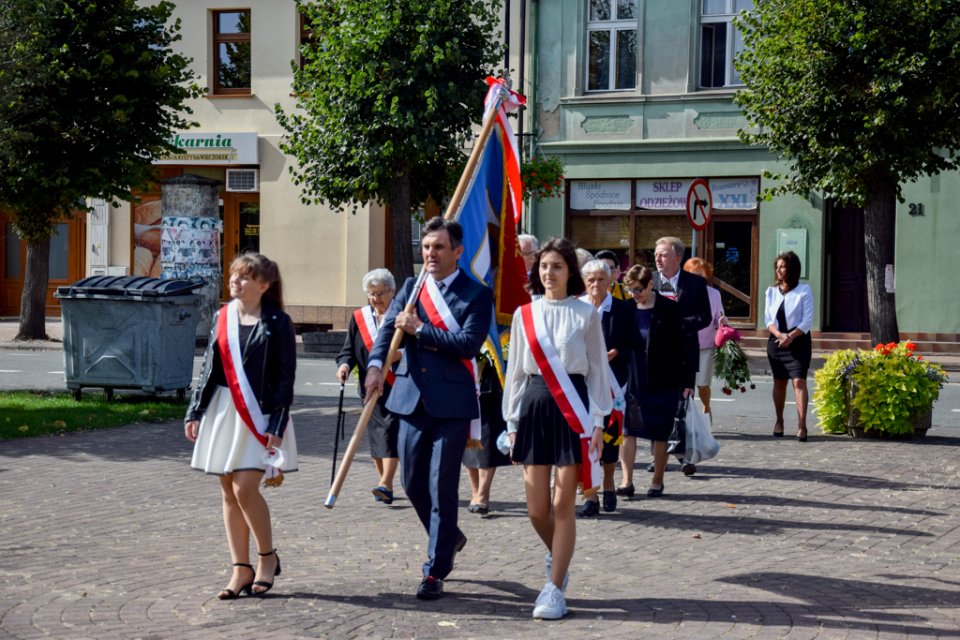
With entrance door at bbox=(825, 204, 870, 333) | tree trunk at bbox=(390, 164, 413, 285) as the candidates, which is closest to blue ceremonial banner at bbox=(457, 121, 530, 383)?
tree trunk at bbox=(390, 164, 413, 285)

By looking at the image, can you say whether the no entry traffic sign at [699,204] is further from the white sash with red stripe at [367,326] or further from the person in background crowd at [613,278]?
the white sash with red stripe at [367,326]

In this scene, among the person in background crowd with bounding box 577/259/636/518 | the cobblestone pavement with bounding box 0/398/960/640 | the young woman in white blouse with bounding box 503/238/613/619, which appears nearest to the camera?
the cobblestone pavement with bounding box 0/398/960/640

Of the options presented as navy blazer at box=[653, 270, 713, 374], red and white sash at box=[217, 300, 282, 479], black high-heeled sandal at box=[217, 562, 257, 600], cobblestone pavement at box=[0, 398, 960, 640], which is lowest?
cobblestone pavement at box=[0, 398, 960, 640]

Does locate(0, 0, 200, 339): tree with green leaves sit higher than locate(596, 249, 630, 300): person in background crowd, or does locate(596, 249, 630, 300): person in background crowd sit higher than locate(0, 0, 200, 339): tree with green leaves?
locate(0, 0, 200, 339): tree with green leaves

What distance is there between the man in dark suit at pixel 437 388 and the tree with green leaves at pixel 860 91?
567 inches

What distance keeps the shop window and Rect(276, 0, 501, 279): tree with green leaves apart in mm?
8356

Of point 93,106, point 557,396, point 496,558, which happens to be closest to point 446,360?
point 557,396

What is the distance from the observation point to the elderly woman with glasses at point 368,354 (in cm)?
941

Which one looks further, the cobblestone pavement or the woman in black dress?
the woman in black dress

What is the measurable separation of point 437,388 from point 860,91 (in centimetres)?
1515

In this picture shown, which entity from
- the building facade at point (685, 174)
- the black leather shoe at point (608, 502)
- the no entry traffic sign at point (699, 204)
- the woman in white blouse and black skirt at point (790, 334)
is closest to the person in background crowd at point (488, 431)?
the black leather shoe at point (608, 502)

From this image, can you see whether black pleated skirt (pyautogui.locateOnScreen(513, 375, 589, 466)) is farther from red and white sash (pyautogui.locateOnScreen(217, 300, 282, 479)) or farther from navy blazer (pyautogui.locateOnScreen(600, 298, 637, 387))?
navy blazer (pyautogui.locateOnScreen(600, 298, 637, 387))

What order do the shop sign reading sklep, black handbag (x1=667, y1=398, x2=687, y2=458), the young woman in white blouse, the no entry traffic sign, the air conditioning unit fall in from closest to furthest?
the young woman in white blouse, black handbag (x1=667, y1=398, x2=687, y2=458), the no entry traffic sign, the shop sign reading sklep, the air conditioning unit

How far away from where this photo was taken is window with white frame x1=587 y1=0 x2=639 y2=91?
27.3 metres
